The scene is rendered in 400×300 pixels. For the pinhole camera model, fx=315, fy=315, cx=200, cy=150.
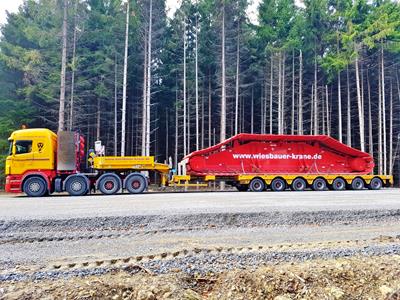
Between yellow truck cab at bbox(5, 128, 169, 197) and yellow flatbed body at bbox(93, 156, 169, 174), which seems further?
yellow flatbed body at bbox(93, 156, 169, 174)

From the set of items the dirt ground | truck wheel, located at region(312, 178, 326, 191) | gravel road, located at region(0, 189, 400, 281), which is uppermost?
truck wheel, located at region(312, 178, 326, 191)

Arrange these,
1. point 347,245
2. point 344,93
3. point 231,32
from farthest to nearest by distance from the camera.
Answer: point 344,93
point 231,32
point 347,245

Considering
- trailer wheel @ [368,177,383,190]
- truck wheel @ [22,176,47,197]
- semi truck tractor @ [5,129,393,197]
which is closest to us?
truck wheel @ [22,176,47,197]

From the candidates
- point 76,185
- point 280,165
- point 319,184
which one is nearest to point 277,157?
point 280,165

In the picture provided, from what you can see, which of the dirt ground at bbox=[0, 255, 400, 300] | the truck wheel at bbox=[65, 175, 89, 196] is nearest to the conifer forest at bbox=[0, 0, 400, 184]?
the truck wheel at bbox=[65, 175, 89, 196]

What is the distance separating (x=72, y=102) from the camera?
23453 millimetres

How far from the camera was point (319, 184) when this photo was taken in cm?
1677

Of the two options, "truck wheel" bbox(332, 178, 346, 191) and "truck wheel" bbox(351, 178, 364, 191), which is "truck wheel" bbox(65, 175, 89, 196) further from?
"truck wheel" bbox(351, 178, 364, 191)

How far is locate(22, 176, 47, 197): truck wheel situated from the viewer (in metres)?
13.5

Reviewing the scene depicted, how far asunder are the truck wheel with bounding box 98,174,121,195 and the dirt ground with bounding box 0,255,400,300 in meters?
10.6

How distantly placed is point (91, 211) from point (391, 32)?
24.3m

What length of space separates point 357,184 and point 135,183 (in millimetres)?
11839

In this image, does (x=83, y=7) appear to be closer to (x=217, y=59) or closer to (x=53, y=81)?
(x=53, y=81)

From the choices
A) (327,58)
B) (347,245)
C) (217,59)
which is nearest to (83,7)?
(217,59)
